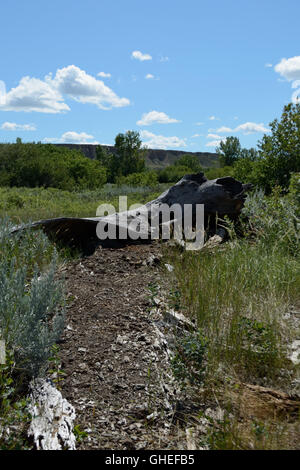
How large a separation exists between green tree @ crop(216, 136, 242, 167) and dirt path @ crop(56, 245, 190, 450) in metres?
34.9

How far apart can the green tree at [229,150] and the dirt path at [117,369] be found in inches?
1374

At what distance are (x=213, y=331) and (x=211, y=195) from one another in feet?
12.4

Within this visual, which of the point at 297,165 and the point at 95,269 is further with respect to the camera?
the point at 297,165

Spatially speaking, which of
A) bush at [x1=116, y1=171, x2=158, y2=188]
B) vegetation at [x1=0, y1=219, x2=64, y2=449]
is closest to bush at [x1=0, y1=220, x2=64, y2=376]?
vegetation at [x1=0, y1=219, x2=64, y2=449]

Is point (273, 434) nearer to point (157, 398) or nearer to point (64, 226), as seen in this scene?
point (157, 398)

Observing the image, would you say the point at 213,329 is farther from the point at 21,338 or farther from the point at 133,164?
the point at 133,164

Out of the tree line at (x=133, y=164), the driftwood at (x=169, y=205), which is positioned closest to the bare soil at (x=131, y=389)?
the driftwood at (x=169, y=205)

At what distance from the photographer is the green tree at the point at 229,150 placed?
37250mm

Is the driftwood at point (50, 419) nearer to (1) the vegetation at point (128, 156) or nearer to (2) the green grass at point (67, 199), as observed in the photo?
(2) the green grass at point (67, 199)

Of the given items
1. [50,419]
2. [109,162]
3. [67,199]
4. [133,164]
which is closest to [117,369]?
[50,419]

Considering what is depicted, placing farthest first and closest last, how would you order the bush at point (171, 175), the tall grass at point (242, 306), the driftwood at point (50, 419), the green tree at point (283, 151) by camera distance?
the bush at point (171, 175) < the green tree at point (283, 151) < the tall grass at point (242, 306) < the driftwood at point (50, 419)

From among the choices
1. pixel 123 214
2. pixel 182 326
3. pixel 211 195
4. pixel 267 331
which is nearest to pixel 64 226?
pixel 123 214

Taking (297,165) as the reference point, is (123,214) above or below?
below
